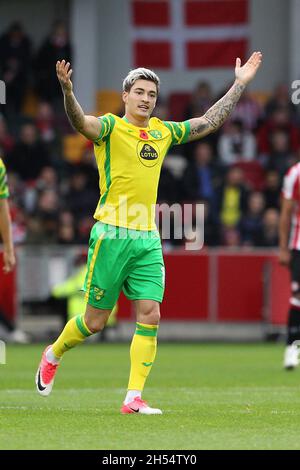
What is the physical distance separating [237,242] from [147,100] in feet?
36.4

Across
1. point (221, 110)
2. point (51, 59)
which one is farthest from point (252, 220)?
point (221, 110)

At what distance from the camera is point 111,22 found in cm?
2553

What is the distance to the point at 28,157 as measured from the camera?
2159 cm

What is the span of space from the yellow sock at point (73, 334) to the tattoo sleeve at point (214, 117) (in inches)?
60.0

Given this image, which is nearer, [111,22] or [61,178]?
[61,178]

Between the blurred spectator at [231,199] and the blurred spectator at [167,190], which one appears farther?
the blurred spectator at [231,199]

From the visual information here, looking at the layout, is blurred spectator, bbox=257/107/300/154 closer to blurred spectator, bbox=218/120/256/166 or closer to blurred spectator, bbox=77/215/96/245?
blurred spectator, bbox=218/120/256/166

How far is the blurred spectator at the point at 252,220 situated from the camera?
20.0 metres

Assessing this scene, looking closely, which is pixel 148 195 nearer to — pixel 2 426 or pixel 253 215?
pixel 2 426

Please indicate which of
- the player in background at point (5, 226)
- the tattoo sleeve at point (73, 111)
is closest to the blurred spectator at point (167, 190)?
the player in background at point (5, 226)

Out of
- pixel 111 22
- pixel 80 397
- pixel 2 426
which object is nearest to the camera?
pixel 2 426

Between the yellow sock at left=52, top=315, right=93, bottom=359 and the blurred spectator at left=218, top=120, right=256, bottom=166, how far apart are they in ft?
41.9

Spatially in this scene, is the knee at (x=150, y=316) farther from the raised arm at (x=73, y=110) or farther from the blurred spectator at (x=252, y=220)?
the blurred spectator at (x=252, y=220)
